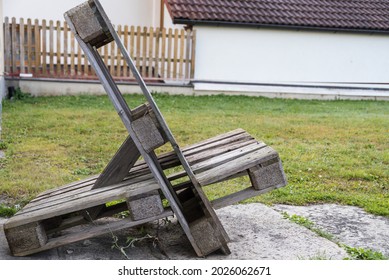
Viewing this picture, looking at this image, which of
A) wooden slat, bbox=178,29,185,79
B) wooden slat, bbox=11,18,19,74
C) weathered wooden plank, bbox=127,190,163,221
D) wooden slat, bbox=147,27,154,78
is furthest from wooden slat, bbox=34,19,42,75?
weathered wooden plank, bbox=127,190,163,221

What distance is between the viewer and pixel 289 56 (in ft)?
51.8

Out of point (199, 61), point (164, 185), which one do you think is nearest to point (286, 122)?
point (199, 61)

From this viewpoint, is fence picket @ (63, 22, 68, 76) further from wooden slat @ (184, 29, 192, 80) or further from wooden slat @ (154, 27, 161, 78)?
wooden slat @ (184, 29, 192, 80)

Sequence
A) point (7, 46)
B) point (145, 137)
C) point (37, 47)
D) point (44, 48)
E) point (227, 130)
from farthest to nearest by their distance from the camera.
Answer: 1. point (44, 48)
2. point (37, 47)
3. point (7, 46)
4. point (227, 130)
5. point (145, 137)

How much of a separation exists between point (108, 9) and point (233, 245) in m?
14.7

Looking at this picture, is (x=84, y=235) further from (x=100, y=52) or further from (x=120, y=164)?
(x=100, y=52)

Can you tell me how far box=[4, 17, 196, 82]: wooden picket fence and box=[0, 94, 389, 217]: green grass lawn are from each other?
4.36ft

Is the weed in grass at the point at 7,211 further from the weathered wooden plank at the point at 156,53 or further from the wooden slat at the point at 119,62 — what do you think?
the weathered wooden plank at the point at 156,53

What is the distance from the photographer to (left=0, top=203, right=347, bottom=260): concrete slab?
143 inches

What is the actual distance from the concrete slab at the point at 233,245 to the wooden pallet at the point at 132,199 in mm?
130

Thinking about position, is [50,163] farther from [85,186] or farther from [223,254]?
[223,254]

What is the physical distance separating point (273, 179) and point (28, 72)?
1123 centimetres

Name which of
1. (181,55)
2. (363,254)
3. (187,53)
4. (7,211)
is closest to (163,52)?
(181,55)

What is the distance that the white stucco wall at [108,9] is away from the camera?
17.1 metres
